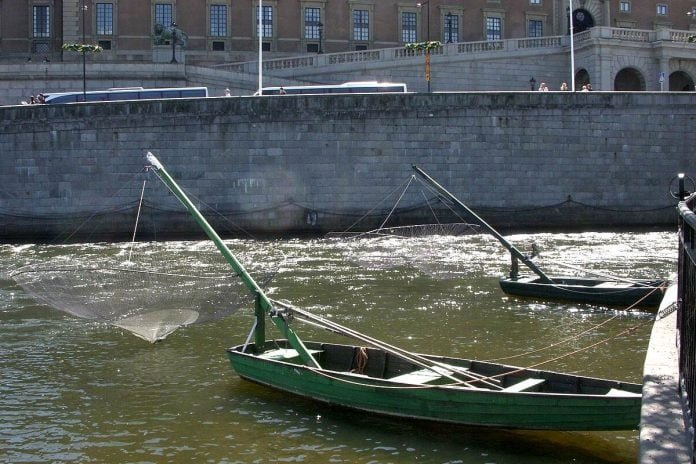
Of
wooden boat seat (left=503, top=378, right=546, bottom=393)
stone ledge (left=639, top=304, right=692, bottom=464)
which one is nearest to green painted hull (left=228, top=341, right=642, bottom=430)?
wooden boat seat (left=503, top=378, right=546, bottom=393)

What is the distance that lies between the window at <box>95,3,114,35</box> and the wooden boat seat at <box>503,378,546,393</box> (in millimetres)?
58349

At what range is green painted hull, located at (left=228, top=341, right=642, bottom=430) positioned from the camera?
502 inches

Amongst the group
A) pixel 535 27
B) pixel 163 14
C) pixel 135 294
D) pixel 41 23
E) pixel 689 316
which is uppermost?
pixel 535 27

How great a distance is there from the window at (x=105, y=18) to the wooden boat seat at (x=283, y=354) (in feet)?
178

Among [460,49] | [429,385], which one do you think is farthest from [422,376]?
[460,49]

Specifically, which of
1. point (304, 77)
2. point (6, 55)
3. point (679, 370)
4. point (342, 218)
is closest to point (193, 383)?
point (679, 370)

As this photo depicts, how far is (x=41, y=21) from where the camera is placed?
225 feet

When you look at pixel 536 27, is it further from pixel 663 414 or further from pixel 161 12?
pixel 663 414

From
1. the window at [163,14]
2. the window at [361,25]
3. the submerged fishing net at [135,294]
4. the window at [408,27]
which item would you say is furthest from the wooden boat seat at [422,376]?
the window at [408,27]

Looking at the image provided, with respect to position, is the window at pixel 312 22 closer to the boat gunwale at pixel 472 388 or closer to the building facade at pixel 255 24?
the building facade at pixel 255 24

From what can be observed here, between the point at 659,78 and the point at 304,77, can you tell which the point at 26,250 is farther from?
the point at 659,78

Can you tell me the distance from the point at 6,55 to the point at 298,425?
5724 centimetres

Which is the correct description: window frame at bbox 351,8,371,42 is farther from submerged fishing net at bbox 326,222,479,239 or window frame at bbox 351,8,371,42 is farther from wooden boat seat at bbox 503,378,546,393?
wooden boat seat at bbox 503,378,546,393

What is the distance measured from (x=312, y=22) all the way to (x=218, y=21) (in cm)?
690
